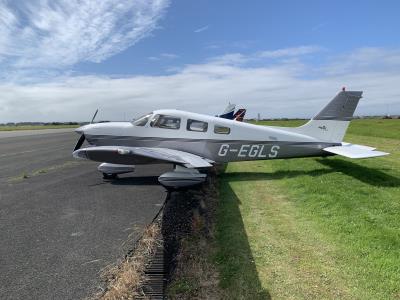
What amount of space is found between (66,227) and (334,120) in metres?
9.69

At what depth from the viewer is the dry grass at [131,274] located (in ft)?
12.4

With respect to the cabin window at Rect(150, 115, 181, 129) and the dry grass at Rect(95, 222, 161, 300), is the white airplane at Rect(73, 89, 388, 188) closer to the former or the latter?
the cabin window at Rect(150, 115, 181, 129)

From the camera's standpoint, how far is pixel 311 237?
5957 mm

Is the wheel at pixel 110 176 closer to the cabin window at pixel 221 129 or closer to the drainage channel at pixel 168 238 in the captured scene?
the drainage channel at pixel 168 238

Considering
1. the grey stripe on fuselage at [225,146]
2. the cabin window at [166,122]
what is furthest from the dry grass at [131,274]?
the cabin window at [166,122]

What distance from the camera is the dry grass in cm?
378

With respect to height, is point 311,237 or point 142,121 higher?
point 142,121

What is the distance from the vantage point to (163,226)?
20.5 ft

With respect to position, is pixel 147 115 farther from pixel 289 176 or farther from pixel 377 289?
pixel 377 289

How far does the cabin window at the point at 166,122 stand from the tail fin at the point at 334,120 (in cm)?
469

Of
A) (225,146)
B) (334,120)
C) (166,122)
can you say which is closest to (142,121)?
(166,122)

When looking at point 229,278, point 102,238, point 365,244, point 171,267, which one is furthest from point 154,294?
point 365,244

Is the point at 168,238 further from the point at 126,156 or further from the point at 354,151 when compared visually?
the point at 354,151

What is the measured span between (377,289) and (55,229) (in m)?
5.13
